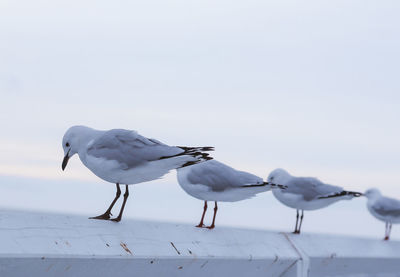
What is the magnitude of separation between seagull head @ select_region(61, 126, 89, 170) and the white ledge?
1.76 m

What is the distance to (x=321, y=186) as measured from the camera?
37.0ft

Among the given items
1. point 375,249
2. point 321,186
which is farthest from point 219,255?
point 321,186

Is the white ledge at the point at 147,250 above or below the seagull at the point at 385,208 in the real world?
above

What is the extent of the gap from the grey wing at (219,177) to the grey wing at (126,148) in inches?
101

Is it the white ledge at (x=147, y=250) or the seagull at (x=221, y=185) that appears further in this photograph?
the seagull at (x=221, y=185)

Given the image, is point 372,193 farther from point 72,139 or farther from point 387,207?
point 72,139

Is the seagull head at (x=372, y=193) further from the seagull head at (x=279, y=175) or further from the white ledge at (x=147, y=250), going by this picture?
the white ledge at (x=147, y=250)

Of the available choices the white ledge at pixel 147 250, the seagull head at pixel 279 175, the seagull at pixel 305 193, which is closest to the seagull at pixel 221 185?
the white ledge at pixel 147 250

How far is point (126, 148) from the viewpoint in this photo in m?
4.99

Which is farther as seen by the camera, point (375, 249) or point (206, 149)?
point (375, 249)

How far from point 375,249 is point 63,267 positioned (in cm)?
360

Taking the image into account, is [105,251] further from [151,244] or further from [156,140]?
[156,140]

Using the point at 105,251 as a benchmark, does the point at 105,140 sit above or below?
above

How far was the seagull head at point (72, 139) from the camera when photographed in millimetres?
5203
